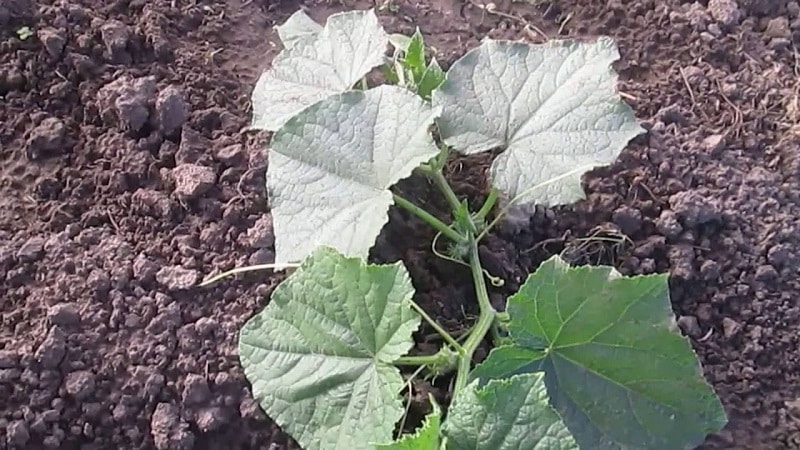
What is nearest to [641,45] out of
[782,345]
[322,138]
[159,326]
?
[782,345]

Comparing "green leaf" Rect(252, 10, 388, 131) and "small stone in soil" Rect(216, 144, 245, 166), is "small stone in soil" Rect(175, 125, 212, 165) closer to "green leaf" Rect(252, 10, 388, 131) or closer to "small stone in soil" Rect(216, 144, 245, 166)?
"small stone in soil" Rect(216, 144, 245, 166)

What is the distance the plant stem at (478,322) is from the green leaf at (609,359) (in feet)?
0.27

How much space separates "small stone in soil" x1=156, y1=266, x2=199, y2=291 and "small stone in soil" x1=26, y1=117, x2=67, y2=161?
42 cm

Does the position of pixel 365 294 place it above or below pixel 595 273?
below

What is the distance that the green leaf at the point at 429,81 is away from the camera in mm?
1928

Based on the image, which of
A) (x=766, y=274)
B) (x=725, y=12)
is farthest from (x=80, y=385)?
(x=725, y=12)

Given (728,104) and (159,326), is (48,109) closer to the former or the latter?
(159,326)

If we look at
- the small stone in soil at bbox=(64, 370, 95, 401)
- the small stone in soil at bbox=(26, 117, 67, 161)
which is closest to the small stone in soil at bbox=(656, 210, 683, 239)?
the small stone in soil at bbox=(64, 370, 95, 401)

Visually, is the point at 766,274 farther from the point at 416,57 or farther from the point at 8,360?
the point at 8,360

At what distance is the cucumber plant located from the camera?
155cm

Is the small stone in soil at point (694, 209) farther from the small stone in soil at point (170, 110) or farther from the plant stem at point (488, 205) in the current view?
the small stone in soil at point (170, 110)

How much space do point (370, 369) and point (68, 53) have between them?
1.07 m

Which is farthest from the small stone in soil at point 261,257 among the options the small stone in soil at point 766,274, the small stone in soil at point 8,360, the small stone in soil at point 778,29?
the small stone in soil at point 778,29

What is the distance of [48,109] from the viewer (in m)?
2.11
